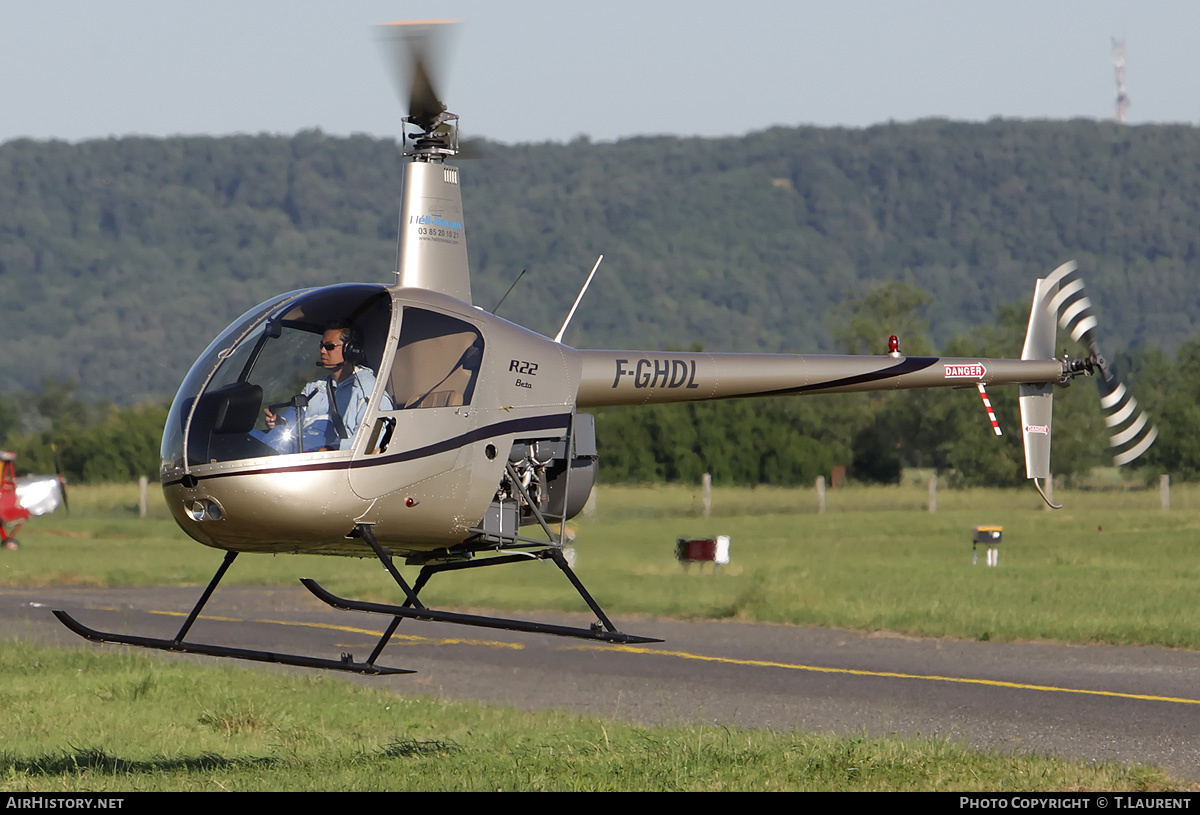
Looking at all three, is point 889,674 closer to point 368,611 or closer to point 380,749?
point 380,749

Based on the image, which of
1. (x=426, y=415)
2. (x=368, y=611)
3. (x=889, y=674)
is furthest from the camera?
(x=889, y=674)

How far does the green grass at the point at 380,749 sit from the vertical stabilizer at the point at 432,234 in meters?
3.68

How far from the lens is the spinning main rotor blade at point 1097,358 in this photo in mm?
15039

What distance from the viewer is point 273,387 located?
30.8ft

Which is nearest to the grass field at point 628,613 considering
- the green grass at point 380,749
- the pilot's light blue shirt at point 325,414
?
the green grass at point 380,749

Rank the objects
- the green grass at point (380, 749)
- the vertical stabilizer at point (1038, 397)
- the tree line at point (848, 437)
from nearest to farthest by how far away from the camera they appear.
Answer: the green grass at point (380, 749), the vertical stabilizer at point (1038, 397), the tree line at point (848, 437)

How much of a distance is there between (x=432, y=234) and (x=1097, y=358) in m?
7.20

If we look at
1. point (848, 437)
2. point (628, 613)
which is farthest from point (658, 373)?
point (848, 437)

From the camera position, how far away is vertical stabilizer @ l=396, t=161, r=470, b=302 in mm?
11039

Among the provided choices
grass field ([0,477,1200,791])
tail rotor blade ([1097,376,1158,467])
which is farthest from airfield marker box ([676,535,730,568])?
tail rotor blade ([1097,376,1158,467])

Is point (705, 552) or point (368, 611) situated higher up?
point (368, 611)

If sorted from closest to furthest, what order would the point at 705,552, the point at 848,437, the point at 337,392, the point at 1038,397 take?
the point at 337,392
the point at 1038,397
the point at 705,552
the point at 848,437

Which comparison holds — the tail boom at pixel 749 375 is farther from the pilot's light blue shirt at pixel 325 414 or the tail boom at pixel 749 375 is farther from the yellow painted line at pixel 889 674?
the yellow painted line at pixel 889 674

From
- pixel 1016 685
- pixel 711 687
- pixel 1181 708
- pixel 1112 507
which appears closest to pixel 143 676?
pixel 711 687
